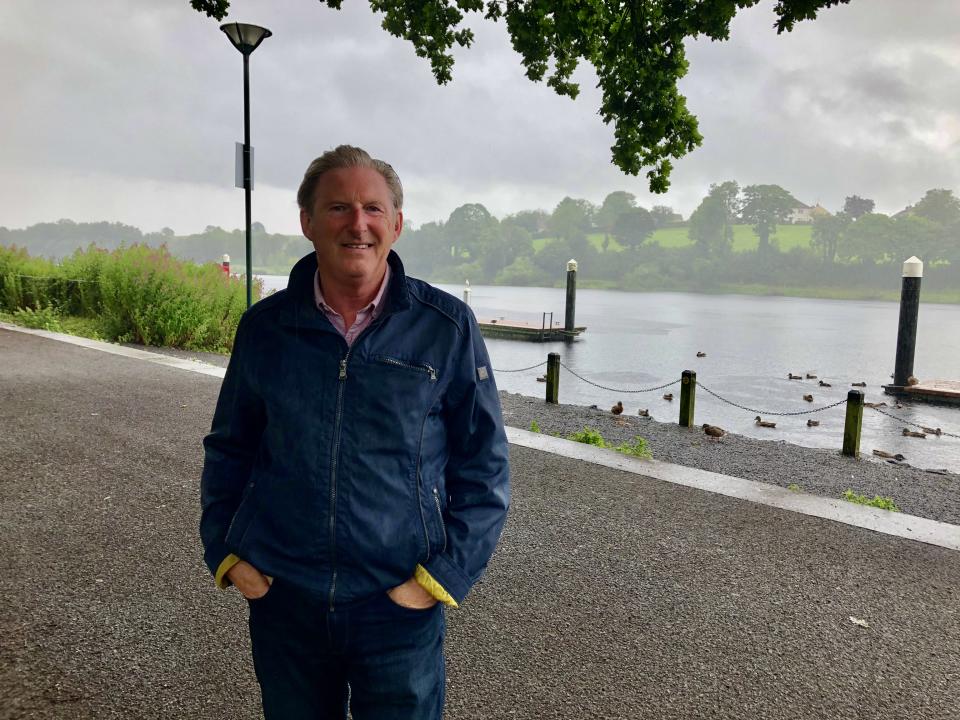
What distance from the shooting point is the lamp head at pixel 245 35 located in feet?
36.3

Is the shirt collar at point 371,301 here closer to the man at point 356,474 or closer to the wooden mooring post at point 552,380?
the man at point 356,474

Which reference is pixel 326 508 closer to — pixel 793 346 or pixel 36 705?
pixel 36 705

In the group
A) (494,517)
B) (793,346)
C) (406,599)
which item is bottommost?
(793,346)

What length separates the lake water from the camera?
47.5 ft

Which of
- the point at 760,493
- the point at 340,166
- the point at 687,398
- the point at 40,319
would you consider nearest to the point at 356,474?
the point at 340,166

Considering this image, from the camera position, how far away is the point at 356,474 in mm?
1512

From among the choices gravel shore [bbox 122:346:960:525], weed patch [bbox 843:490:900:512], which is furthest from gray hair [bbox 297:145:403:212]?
gravel shore [bbox 122:346:960:525]

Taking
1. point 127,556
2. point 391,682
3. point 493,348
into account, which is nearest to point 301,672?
point 391,682

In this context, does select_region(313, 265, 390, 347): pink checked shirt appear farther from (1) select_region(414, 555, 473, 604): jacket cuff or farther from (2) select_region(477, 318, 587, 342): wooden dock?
(2) select_region(477, 318, 587, 342): wooden dock

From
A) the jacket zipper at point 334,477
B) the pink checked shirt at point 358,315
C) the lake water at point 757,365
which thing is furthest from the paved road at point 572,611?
the lake water at point 757,365

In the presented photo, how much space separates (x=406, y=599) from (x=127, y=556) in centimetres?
280

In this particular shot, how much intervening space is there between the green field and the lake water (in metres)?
48.0

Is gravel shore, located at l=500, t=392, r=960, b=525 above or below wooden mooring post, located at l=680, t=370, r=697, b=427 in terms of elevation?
below

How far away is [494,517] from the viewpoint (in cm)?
159
